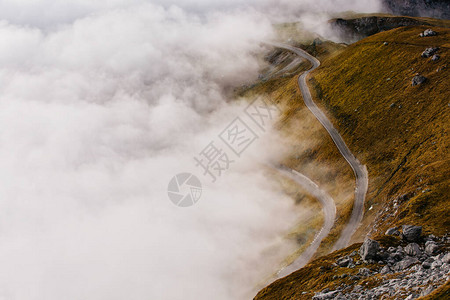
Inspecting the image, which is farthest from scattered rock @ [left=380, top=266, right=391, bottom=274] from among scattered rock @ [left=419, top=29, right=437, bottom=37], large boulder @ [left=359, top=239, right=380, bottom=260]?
scattered rock @ [left=419, top=29, right=437, bottom=37]

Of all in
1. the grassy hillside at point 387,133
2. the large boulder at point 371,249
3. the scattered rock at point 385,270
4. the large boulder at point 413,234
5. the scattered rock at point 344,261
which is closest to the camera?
the scattered rock at point 385,270

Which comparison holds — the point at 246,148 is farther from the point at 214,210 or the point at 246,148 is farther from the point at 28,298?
the point at 28,298
